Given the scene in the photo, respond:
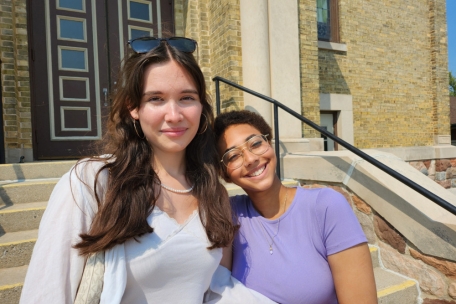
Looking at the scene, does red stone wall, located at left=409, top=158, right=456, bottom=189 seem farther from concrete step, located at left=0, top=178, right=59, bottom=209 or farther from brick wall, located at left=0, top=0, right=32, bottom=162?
brick wall, located at left=0, top=0, right=32, bottom=162

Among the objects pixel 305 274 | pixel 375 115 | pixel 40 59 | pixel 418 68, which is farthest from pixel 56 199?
pixel 418 68

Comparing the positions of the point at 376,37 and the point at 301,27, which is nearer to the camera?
the point at 301,27

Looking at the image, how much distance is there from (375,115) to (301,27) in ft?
11.3

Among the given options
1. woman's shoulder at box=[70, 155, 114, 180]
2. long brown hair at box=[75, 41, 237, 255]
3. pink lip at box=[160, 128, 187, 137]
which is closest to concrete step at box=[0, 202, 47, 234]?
long brown hair at box=[75, 41, 237, 255]

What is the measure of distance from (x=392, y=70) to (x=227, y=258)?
8331mm

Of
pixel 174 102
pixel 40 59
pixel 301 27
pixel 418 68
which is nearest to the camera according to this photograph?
pixel 174 102

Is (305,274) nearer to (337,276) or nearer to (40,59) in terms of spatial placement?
(337,276)

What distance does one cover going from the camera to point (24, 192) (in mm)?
2932

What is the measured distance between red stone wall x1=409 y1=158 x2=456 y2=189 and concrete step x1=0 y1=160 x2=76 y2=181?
6793 mm

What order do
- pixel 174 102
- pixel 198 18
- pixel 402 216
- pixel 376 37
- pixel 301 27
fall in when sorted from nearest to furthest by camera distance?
pixel 174 102 < pixel 402 216 < pixel 198 18 < pixel 301 27 < pixel 376 37

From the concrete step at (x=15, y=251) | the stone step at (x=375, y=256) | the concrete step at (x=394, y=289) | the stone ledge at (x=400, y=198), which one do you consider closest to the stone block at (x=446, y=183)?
the stone ledge at (x=400, y=198)

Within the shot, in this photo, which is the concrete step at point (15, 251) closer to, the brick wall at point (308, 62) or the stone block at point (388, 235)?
the stone block at point (388, 235)

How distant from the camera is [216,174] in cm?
153

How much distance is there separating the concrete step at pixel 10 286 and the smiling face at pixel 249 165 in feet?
4.86
